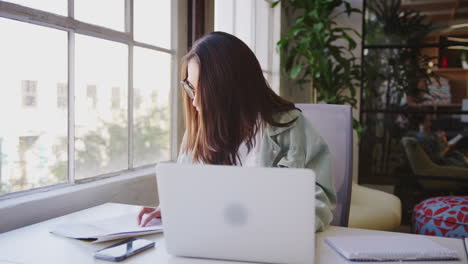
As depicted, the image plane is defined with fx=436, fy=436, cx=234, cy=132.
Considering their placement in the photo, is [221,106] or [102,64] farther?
[102,64]

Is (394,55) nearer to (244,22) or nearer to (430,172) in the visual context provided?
(430,172)

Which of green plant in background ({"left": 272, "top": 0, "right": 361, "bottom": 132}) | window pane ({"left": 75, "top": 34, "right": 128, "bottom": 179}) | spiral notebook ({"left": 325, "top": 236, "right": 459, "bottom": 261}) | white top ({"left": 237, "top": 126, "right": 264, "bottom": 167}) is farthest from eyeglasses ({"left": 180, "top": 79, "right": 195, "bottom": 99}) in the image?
green plant in background ({"left": 272, "top": 0, "right": 361, "bottom": 132})

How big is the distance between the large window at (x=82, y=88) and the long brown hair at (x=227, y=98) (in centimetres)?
47

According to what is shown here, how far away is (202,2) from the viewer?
2188 millimetres

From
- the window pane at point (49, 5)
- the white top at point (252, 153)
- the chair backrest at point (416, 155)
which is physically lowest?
the chair backrest at point (416, 155)

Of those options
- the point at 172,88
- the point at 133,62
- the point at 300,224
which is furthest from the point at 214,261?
the point at 172,88

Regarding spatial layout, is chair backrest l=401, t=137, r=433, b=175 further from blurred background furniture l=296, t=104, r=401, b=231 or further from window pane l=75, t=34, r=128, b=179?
window pane l=75, t=34, r=128, b=179

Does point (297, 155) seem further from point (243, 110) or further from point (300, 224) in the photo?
point (300, 224)

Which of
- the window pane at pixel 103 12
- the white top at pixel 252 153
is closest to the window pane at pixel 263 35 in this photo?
the window pane at pixel 103 12

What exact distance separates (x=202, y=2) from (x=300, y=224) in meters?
1.64

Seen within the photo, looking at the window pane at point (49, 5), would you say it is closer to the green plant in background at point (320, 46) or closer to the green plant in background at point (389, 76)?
the green plant in background at point (320, 46)

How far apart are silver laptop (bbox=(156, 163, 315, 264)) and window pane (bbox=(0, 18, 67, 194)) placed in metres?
0.73

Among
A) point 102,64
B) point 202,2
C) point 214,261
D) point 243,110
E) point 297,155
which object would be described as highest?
point 202,2

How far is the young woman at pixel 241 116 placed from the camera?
1271 mm
